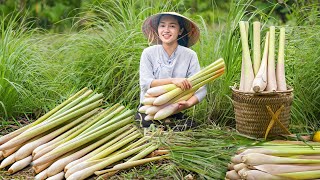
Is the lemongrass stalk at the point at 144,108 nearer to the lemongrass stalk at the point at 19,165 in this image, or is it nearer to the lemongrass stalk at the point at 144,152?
the lemongrass stalk at the point at 144,152

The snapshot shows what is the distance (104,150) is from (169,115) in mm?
725

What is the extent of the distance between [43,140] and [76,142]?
1.08ft

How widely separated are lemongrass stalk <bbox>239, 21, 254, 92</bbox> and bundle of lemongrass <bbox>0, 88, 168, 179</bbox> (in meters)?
0.87

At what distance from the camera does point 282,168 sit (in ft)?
12.2

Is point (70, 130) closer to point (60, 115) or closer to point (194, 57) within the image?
point (60, 115)

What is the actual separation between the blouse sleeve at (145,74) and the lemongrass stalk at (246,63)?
0.76 m

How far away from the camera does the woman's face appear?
4957 millimetres

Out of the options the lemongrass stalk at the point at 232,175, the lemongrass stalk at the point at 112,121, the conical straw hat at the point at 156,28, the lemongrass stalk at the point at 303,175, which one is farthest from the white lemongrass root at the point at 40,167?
the lemongrass stalk at the point at 303,175

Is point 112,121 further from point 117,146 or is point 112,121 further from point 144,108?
point 144,108

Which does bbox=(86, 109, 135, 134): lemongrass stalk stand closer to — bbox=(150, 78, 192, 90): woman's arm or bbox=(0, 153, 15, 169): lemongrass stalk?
bbox=(150, 78, 192, 90): woman's arm

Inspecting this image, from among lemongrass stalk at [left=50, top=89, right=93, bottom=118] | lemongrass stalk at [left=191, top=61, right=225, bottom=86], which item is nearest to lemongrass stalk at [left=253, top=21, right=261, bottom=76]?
lemongrass stalk at [left=191, top=61, right=225, bottom=86]

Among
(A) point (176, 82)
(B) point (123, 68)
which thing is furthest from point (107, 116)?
(B) point (123, 68)

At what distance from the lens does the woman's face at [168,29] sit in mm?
4957

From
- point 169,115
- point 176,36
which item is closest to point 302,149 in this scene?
point 169,115
